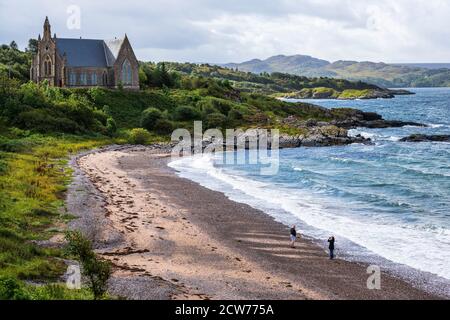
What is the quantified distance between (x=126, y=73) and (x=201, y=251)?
270ft

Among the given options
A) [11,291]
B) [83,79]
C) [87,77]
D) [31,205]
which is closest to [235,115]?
[87,77]

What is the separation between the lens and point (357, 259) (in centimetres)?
2881

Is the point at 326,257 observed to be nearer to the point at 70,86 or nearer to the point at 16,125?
the point at 16,125

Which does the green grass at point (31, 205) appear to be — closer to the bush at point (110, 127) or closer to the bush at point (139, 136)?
the bush at point (139, 136)

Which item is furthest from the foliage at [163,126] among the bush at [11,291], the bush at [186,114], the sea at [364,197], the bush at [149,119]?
the bush at [11,291]

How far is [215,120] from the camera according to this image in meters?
97.7

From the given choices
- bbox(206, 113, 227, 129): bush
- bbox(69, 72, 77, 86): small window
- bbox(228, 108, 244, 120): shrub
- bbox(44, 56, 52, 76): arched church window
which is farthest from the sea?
bbox(44, 56, 52, 76): arched church window

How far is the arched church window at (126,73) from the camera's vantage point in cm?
10514

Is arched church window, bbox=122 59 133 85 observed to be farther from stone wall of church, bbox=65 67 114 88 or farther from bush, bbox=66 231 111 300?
bush, bbox=66 231 111 300

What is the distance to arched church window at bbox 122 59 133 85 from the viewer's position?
345ft

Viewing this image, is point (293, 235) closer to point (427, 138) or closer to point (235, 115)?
point (427, 138)

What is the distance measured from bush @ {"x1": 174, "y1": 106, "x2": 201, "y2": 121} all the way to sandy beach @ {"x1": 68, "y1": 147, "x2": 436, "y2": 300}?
50416 millimetres
